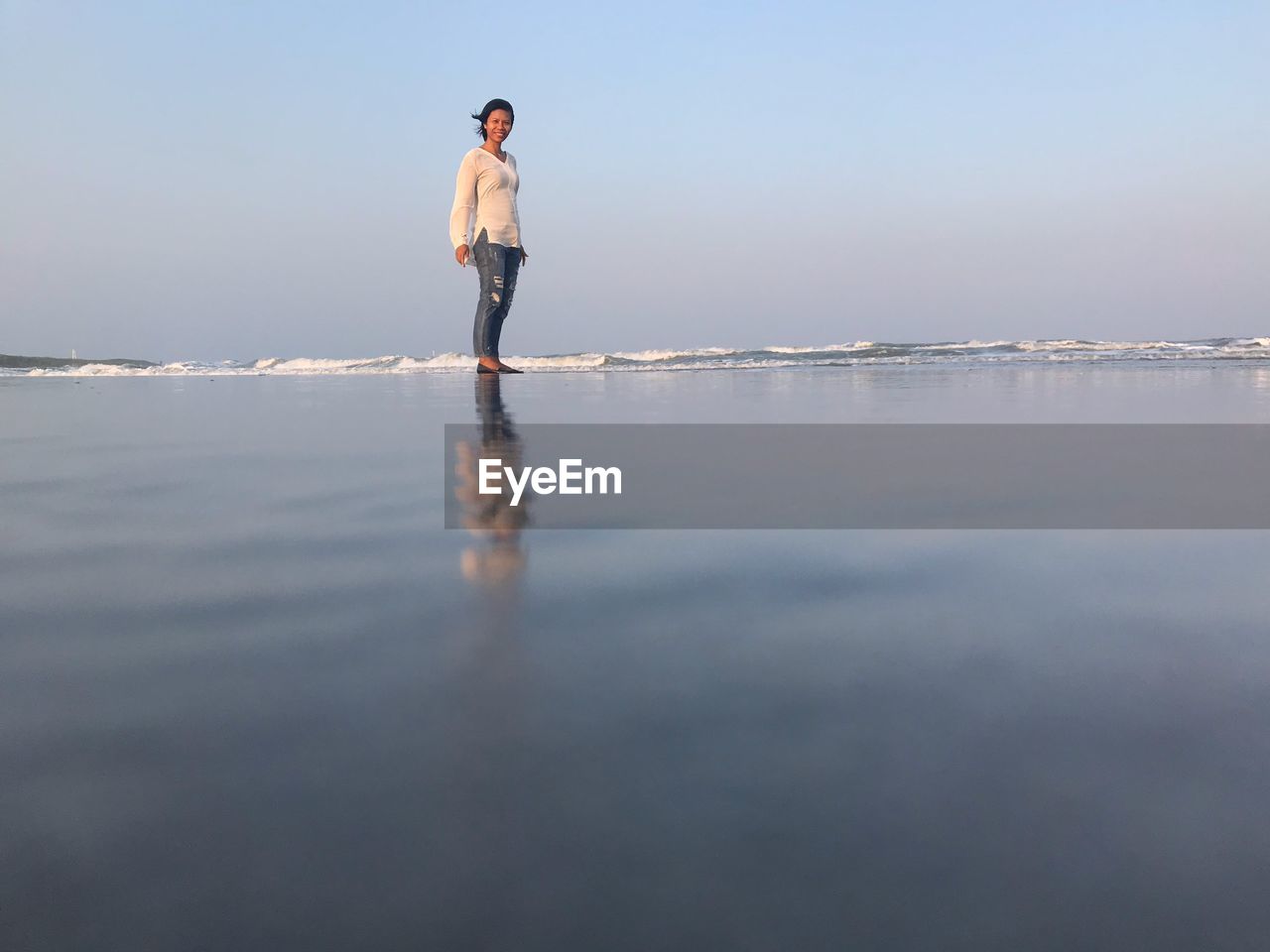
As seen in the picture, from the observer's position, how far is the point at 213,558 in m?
1.69

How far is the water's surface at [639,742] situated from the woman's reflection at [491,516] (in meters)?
0.02

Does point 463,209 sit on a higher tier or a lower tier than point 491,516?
higher

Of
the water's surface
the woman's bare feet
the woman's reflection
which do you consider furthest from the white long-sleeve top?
the water's surface

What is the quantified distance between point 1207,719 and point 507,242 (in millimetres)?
6701

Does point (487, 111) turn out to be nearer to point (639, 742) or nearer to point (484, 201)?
point (484, 201)

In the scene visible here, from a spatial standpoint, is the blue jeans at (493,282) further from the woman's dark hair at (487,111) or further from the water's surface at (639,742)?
the water's surface at (639,742)

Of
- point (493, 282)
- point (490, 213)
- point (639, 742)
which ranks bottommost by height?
point (639, 742)

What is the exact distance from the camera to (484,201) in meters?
6.93

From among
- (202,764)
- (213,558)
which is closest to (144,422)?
(213,558)

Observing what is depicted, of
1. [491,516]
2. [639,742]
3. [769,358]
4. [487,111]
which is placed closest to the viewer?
[639,742]

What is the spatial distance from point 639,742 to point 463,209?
6.61m

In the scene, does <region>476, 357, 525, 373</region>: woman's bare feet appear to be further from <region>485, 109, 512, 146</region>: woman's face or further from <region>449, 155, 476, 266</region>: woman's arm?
<region>485, 109, 512, 146</region>: woman's face

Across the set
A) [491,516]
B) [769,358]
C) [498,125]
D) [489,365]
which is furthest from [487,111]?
[769,358]

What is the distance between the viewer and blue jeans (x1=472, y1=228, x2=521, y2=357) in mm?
7008
